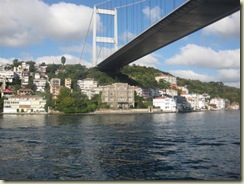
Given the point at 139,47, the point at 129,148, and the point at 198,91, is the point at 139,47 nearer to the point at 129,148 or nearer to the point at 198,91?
the point at 129,148

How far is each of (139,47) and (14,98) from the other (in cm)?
1230

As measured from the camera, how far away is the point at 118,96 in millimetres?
27500

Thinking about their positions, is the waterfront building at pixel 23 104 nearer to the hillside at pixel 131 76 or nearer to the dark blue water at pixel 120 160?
the hillside at pixel 131 76

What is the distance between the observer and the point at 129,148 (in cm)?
561

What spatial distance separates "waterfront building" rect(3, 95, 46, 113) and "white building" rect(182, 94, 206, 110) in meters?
14.1

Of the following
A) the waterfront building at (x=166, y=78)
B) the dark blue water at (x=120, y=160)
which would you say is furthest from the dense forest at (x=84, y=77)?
the dark blue water at (x=120, y=160)

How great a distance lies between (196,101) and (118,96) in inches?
357

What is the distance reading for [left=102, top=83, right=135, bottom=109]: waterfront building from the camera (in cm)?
2719

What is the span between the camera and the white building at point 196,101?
31639 millimetres

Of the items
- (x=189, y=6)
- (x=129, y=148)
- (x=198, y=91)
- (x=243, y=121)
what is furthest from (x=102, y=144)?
(x=198, y=91)

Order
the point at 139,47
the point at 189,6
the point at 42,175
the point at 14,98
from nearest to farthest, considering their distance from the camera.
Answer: the point at 42,175 < the point at 189,6 < the point at 139,47 < the point at 14,98

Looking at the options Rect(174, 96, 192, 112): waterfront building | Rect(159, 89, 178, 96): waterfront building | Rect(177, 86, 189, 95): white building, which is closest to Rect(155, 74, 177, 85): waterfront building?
Rect(177, 86, 189, 95): white building

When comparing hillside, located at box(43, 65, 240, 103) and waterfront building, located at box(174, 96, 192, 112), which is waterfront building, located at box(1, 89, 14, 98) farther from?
waterfront building, located at box(174, 96, 192, 112)

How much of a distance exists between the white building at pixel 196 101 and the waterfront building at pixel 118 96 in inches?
272
